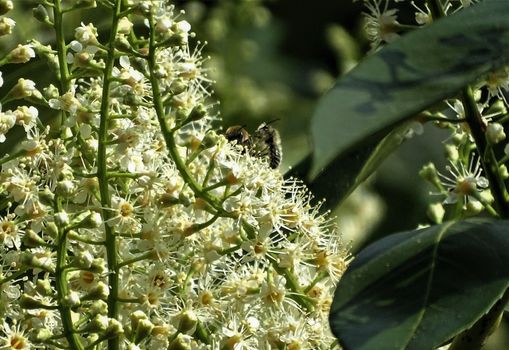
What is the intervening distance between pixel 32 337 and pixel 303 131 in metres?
2.55

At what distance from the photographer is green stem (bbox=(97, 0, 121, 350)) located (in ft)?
5.57

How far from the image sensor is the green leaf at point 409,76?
121 cm

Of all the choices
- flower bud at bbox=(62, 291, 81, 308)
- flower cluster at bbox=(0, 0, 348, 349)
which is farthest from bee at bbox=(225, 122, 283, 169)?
flower bud at bbox=(62, 291, 81, 308)

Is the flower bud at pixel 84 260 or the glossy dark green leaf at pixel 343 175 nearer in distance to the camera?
the flower bud at pixel 84 260

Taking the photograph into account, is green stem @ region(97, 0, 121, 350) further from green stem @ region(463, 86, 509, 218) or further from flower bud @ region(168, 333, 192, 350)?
green stem @ region(463, 86, 509, 218)

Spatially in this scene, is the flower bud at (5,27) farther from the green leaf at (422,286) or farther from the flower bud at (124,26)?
the green leaf at (422,286)

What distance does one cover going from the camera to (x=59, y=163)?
5.64ft

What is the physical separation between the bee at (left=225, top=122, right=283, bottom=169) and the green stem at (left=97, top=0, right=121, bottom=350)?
584mm

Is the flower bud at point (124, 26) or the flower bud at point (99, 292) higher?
the flower bud at point (124, 26)

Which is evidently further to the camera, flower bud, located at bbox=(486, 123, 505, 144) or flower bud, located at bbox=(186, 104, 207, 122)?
flower bud, located at bbox=(186, 104, 207, 122)

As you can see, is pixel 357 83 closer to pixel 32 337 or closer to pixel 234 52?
pixel 32 337

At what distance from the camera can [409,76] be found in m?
1.33

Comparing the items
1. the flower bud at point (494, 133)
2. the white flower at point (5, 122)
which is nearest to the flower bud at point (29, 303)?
the white flower at point (5, 122)

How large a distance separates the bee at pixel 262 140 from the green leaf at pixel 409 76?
0.86 meters
